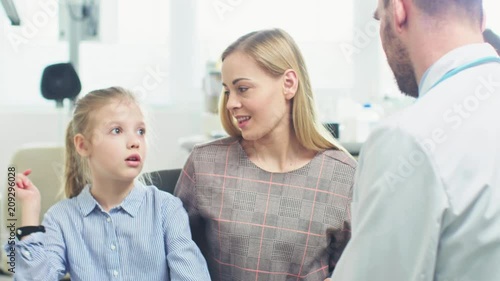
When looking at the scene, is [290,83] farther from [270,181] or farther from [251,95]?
[270,181]

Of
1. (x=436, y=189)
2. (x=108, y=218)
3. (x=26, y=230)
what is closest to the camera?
(x=436, y=189)

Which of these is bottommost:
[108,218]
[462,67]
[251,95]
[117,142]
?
[108,218]

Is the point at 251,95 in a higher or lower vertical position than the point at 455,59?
lower

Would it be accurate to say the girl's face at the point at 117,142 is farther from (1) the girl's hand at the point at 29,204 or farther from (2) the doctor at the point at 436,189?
(2) the doctor at the point at 436,189

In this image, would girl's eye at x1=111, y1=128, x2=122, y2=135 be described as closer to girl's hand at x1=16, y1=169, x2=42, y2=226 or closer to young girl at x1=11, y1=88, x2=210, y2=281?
young girl at x1=11, y1=88, x2=210, y2=281

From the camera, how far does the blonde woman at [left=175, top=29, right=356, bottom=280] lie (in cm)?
137

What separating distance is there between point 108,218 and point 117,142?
18cm

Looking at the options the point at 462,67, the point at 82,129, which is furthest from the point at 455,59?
the point at 82,129

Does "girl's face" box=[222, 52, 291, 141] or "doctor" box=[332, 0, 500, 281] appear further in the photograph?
"girl's face" box=[222, 52, 291, 141]

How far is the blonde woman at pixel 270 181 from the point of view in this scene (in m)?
1.37

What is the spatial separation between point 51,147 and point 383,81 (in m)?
2.07

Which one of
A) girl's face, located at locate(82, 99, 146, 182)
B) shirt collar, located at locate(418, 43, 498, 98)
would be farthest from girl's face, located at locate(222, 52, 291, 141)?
shirt collar, located at locate(418, 43, 498, 98)

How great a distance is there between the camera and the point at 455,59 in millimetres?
770

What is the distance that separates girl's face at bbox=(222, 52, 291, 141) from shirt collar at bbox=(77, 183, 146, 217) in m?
0.29
